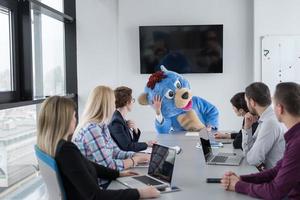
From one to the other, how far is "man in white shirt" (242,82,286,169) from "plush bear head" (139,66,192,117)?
4.00ft

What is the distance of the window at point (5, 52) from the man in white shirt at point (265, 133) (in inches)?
76.4

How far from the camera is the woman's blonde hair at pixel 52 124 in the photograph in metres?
1.75

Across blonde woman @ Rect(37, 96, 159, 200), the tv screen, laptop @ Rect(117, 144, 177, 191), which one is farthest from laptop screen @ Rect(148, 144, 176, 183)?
the tv screen

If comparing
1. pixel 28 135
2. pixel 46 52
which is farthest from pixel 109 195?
pixel 46 52

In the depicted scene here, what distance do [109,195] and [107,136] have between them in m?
0.77

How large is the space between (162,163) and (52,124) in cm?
70

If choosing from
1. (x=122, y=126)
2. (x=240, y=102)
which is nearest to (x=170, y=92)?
(x=240, y=102)

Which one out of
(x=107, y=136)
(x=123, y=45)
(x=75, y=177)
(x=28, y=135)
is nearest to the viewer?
(x=75, y=177)

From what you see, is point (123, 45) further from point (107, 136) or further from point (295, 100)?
point (295, 100)

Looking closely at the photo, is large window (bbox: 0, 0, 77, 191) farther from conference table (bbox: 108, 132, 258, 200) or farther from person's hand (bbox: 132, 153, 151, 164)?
conference table (bbox: 108, 132, 258, 200)

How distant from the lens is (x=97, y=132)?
7.52 feet

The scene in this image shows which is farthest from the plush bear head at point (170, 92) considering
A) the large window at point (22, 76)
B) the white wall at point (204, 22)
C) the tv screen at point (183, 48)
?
the white wall at point (204, 22)

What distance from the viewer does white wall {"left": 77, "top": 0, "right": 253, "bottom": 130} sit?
5254 mm

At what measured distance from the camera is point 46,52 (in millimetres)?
4078
